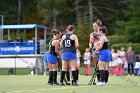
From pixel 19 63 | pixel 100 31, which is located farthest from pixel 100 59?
pixel 19 63

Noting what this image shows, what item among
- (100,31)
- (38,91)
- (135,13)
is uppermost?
(135,13)

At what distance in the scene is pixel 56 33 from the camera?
71.4 ft

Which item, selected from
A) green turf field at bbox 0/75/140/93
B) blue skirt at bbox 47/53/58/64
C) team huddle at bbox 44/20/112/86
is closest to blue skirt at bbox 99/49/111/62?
team huddle at bbox 44/20/112/86

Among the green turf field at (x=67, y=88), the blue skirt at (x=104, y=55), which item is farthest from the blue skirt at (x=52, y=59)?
the blue skirt at (x=104, y=55)

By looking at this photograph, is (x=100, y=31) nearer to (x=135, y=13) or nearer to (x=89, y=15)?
(x=135, y=13)

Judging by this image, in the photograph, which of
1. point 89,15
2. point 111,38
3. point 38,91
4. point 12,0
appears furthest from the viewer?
point 12,0

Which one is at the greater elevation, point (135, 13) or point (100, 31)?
point (135, 13)

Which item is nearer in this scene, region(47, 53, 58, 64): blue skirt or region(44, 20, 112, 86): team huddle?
region(44, 20, 112, 86): team huddle

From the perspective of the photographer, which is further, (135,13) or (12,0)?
(12,0)

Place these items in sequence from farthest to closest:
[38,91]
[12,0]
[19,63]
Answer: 1. [12,0]
2. [19,63]
3. [38,91]

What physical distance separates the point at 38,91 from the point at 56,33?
5123 mm

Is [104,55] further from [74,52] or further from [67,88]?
[67,88]

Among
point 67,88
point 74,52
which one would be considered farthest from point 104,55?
point 67,88

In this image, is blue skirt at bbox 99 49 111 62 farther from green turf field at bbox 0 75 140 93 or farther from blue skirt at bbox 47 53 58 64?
blue skirt at bbox 47 53 58 64
